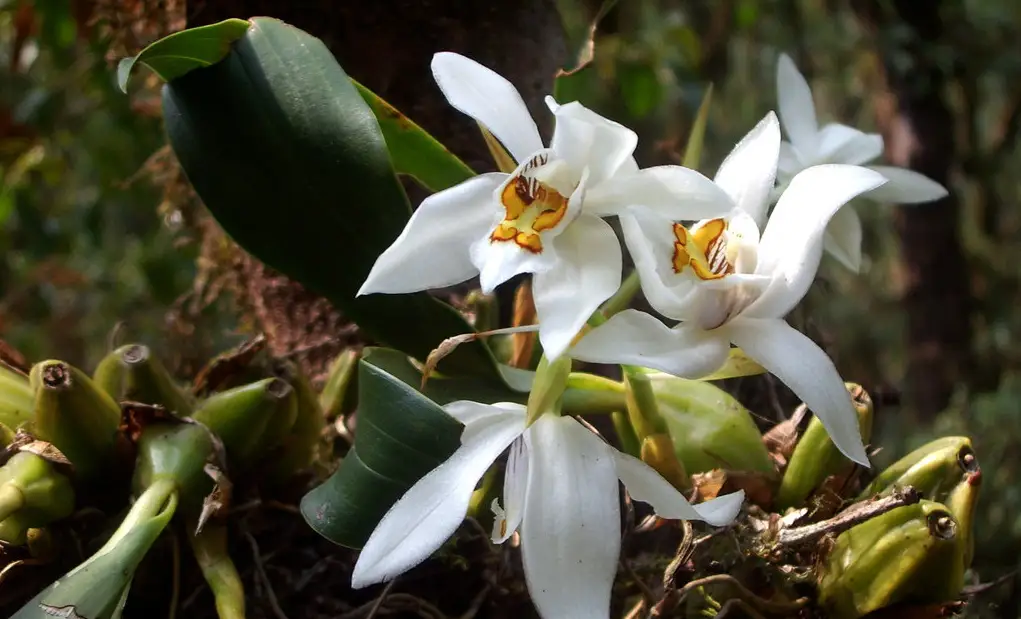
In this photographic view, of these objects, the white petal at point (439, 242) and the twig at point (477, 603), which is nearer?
the white petal at point (439, 242)

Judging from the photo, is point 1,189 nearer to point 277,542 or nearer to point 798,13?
point 277,542

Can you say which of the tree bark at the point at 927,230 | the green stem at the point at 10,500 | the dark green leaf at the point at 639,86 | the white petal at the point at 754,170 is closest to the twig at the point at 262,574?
the green stem at the point at 10,500

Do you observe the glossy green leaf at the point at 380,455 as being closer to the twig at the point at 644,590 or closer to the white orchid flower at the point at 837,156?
the twig at the point at 644,590

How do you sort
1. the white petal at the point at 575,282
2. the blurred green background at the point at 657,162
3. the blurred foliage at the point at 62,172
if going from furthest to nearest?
1. the blurred foliage at the point at 62,172
2. the blurred green background at the point at 657,162
3. the white petal at the point at 575,282

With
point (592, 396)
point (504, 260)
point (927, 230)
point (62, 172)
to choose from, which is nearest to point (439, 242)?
point (504, 260)

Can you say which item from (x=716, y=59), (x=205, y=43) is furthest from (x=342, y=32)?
(x=716, y=59)

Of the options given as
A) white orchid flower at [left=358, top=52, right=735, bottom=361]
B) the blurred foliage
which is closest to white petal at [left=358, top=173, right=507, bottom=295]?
white orchid flower at [left=358, top=52, right=735, bottom=361]
